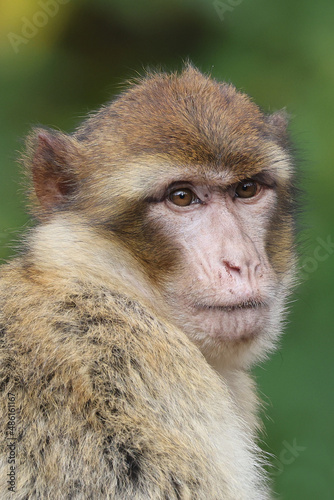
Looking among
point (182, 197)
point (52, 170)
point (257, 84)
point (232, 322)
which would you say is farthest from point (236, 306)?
point (257, 84)

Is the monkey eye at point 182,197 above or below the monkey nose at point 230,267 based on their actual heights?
above

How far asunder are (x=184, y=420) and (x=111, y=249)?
3.37ft

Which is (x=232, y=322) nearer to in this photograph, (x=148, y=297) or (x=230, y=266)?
(x=230, y=266)

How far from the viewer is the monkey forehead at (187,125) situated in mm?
4137

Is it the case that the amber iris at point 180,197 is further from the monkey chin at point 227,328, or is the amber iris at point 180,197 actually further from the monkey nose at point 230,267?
the monkey chin at point 227,328

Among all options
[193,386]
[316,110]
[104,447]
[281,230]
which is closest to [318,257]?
[316,110]

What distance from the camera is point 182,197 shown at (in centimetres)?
414

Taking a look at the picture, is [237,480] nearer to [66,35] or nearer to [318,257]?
[318,257]

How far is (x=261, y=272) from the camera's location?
12.8 feet

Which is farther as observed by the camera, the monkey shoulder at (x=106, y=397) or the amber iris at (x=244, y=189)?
the amber iris at (x=244, y=189)

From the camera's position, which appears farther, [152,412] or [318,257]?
[318,257]

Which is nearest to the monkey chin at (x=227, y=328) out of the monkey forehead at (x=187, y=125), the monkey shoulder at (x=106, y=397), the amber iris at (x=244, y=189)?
the monkey shoulder at (x=106, y=397)

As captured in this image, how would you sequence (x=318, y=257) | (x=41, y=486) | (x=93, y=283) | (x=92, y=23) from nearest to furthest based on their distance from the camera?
(x=41, y=486)
(x=93, y=283)
(x=318, y=257)
(x=92, y=23)

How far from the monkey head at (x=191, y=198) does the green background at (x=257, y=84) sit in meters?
1.15
